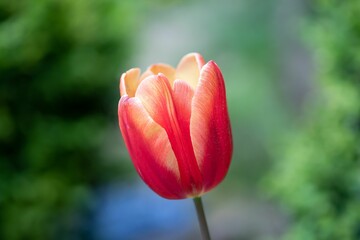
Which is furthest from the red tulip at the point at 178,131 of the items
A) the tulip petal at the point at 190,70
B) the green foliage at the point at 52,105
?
the green foliage at the point at 52,105

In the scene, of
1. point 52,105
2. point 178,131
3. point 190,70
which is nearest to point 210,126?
point 178,131

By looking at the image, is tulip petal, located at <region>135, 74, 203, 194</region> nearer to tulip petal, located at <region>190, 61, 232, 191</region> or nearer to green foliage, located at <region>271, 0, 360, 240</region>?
tulip petal, located at <region>190, 61, 232, 191</region>

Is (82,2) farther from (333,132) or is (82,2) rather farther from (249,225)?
(249,225)

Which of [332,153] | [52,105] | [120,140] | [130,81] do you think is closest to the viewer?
[130,81]

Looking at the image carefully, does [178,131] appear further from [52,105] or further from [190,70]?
[52,105]

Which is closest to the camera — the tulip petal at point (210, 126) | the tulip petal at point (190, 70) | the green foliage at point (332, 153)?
the tulip petal at point (210, 126)

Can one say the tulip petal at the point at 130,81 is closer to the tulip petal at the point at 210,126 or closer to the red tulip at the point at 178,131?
the red tulip at the point at 178,131

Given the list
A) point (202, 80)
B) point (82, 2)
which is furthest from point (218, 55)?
point (202, 80)
